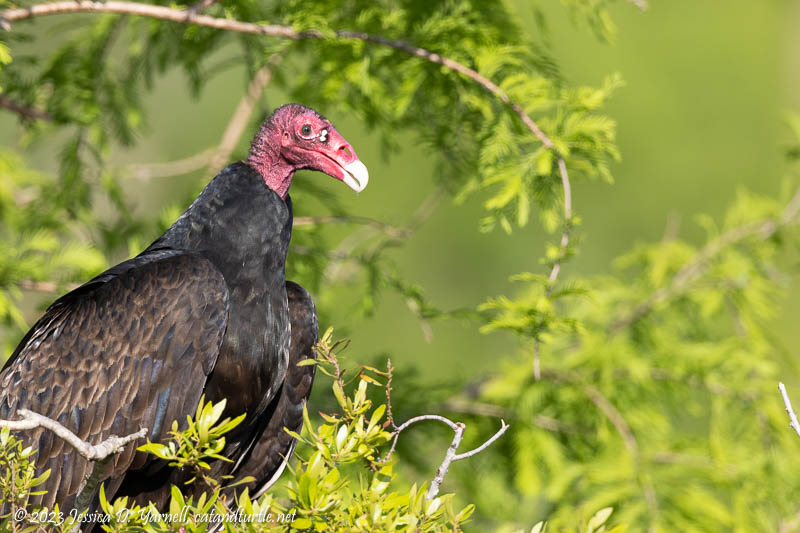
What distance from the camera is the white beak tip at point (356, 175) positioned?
296 centimetres

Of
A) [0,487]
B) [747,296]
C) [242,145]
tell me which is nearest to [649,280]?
[747,296]

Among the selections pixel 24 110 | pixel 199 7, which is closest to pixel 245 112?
pixel 24 110

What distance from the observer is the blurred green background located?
15844mm

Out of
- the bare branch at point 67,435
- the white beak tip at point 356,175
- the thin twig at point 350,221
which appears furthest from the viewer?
the thin twig at point 350,221

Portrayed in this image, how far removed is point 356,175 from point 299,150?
0.87ft

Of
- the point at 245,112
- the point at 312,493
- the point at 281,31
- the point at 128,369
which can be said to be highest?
the point at 281,31

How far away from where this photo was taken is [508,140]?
3393 mm

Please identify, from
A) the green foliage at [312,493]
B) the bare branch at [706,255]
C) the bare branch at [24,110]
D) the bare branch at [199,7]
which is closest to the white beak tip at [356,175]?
the bare branch at [199,7]

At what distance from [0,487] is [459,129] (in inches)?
100

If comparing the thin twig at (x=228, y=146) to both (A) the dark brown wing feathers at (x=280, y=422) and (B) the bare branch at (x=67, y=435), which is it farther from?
(B) the bare branch at (x=67, y=435)

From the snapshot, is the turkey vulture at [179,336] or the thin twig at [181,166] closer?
the turkey vulture at [179,336]

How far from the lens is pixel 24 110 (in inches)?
160

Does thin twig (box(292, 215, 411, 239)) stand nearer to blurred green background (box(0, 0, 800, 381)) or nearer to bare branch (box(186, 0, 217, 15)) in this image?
bare branch (box(186, 0, 217, 15))

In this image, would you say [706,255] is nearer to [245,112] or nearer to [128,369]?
[245,112]
